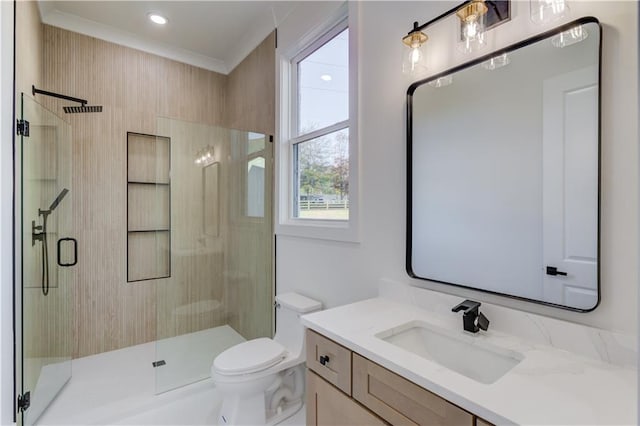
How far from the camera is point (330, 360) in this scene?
1144 millimetres

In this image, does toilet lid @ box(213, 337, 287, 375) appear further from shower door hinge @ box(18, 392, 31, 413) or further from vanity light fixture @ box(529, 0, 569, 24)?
vanity light fixture @ box(529, 0, 569, 24)

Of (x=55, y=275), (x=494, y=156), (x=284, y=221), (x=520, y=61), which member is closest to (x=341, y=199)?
(x=284, y=221)

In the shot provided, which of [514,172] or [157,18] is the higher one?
[157,18]

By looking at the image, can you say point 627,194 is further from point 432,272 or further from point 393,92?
point 393,92

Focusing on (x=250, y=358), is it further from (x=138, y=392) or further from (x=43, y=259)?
(x=43, y=259)

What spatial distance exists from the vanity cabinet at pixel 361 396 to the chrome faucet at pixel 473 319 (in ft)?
1.19

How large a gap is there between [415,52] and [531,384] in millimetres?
1279

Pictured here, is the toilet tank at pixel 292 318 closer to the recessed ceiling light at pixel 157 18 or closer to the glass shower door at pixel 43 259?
the glass shower door at pixel 43 259

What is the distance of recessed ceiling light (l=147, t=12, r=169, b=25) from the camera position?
8.04ft

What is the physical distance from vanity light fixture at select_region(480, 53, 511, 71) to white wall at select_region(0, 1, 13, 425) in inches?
85.2

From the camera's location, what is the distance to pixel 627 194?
0.86 meters

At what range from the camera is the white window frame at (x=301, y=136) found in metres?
1.72

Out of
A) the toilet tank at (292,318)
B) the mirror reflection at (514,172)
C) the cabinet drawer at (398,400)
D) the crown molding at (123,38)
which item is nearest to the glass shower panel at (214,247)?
the toilet tank at (292,318)

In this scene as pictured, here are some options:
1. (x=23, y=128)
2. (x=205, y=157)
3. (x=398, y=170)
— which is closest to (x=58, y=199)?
(x=23, y=128)
